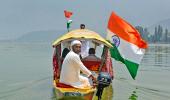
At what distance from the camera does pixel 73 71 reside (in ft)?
38.4

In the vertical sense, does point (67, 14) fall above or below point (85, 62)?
above

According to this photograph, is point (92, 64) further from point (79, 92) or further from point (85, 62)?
point (79, 92)

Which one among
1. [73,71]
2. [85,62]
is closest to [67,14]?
[85,62]

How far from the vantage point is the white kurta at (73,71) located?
11.4 meters

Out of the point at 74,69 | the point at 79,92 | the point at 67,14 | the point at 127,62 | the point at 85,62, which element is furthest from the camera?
the point at 67,14

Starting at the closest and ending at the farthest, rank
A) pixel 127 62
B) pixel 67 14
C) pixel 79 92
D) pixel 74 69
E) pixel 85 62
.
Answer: pixel 74 69
pixel 79 92
pixel 127 62
pixel 85 62
pixel 67 14

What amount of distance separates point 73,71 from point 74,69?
0.30ft

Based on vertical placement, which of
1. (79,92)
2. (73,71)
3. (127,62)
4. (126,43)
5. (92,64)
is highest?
(126,43)

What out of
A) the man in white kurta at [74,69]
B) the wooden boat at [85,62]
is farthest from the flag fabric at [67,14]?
the man in white kurta at [74,69]

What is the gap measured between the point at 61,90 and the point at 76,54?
153 cm

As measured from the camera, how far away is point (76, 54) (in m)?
11.3

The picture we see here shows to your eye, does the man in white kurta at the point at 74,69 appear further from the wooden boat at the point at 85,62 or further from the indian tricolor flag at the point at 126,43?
the indian tricolor flag at the point at 126,43

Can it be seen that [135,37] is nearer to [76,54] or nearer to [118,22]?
[118,22]

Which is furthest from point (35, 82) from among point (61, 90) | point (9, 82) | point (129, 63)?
point (61, 90)
